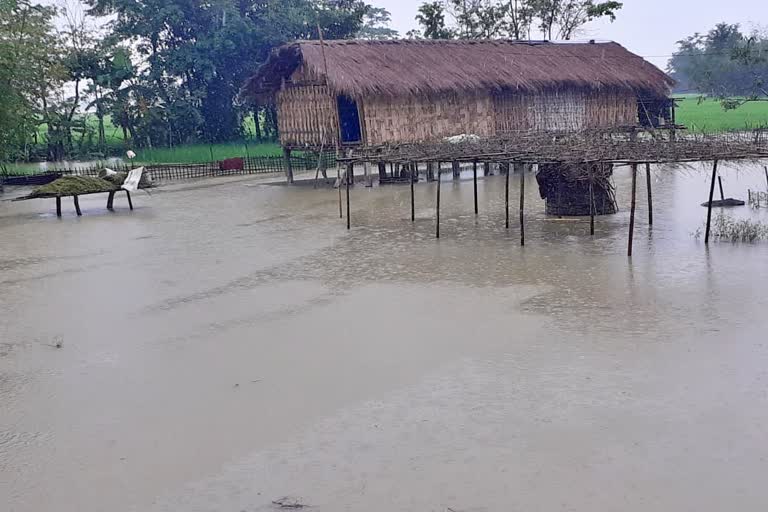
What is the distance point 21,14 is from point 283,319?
2071 cm

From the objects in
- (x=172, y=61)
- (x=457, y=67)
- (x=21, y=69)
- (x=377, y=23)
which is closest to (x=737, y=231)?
(x=457, y=67)

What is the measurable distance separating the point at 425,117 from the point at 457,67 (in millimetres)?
1727

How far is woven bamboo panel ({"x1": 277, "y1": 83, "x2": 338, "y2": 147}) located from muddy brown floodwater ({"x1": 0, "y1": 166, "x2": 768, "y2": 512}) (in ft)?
26.9

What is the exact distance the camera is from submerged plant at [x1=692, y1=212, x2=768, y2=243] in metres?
12.0

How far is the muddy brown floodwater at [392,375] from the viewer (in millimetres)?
5312

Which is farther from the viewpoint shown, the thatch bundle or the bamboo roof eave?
the thatch bundle

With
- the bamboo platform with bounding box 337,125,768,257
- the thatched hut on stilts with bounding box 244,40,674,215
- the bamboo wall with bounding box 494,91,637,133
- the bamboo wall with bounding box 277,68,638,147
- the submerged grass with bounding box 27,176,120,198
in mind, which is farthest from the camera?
the bamboo wall with bounding box 494,91,637,133

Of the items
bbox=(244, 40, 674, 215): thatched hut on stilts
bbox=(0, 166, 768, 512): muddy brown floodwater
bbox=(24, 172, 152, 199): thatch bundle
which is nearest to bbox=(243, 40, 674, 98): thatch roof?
bbox=(244, 40, 674, 215): thatched hut on stilts

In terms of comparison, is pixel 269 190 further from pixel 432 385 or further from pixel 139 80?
pixel 432 385

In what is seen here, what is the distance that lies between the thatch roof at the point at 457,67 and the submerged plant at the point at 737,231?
31.7 ft

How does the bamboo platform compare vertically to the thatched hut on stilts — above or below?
below

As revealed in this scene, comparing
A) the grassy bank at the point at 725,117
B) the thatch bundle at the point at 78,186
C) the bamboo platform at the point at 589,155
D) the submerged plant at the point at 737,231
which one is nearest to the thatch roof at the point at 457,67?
the bamboo platform at the point at 589,155

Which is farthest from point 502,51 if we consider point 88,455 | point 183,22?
point 88,455

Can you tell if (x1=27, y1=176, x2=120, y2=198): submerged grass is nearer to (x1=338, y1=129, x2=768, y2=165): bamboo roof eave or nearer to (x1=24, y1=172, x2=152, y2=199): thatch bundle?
(x1=24, y1=172, x2=152, y2=199): thatch bundle
